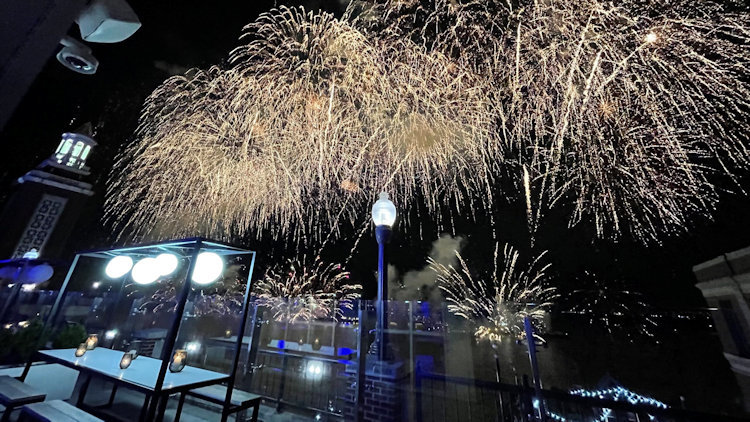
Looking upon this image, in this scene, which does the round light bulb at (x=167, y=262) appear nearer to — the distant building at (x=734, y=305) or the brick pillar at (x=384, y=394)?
the brick pillar at (x=384, y=394)

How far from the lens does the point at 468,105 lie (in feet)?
32.5

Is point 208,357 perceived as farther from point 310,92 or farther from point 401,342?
point 310,92

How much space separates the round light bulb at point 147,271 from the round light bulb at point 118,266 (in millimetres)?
556

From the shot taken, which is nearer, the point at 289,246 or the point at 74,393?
the point at 74,393

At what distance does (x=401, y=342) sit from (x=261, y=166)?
28.3 feet

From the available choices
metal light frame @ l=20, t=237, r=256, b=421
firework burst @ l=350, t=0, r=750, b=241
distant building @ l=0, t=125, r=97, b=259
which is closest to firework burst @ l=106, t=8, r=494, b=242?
firework burst @ l=350, t=0, r=750, b=241

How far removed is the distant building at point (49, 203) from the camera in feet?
66.7

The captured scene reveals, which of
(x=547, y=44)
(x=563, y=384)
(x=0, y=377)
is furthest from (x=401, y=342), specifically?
(x=563, y=384)

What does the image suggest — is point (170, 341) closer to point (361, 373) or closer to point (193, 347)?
point (361, 373)

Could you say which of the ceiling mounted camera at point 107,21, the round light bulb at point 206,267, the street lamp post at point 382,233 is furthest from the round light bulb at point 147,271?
the ceiling mounted camera at point 107,21

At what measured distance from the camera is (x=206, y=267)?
4.86 meters

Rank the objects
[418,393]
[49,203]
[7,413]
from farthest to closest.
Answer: [49,203] → [418,393] → [7,413]

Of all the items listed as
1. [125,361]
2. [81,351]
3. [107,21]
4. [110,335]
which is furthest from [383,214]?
[110,335]

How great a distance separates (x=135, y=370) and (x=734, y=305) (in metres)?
20.2
